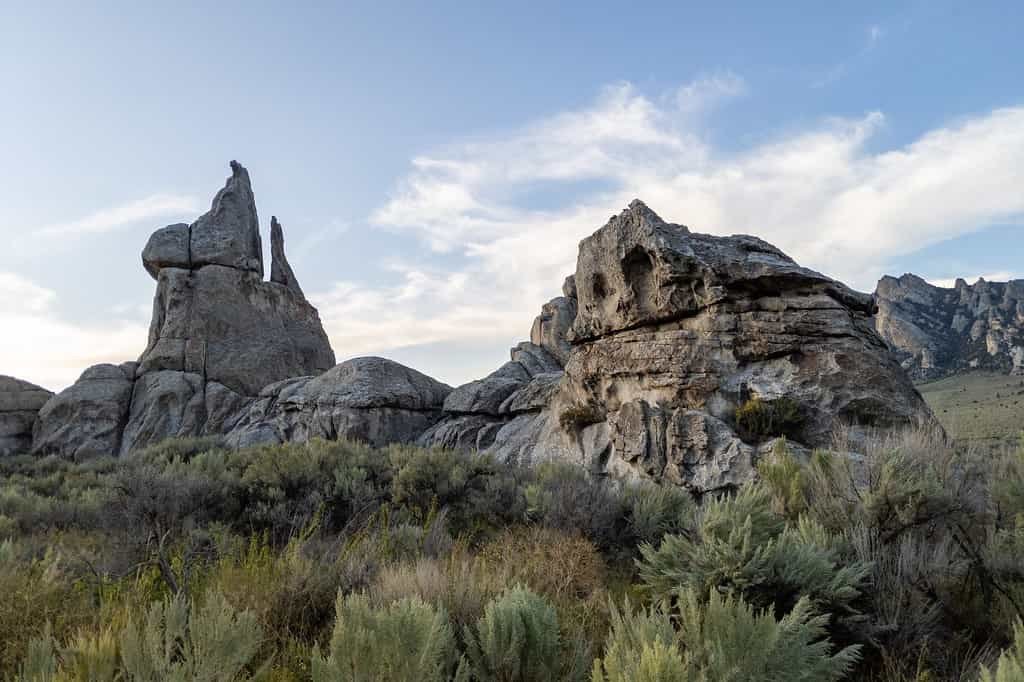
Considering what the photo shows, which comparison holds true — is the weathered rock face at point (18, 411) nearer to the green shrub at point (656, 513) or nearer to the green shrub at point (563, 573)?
the green shrub at point (563, 573)

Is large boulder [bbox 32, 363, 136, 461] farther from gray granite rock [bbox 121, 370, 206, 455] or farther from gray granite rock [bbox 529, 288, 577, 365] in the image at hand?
gray granite rock [bbox 529, 288, 577, 365]

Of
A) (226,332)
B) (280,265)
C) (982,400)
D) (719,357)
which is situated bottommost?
(982,400)

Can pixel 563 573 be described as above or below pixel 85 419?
below

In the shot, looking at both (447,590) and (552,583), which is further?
(552,583)

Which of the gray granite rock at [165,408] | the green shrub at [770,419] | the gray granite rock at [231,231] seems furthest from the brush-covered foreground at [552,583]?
the gray granite rock at [231,231]

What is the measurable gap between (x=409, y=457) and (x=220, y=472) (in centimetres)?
282

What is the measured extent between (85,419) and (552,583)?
27.1 m

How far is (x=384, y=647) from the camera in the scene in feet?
7.25

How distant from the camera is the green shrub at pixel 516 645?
2541 mm

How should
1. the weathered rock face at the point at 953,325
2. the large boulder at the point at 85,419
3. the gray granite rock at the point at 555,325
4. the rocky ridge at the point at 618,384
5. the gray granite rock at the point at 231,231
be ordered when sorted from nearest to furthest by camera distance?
1. the rocky ridge at the point at 618,384
2. the large boulder at the point at 85,419
3. the gray granite rock at the point at 555,325
4. the gray granite rock at the point at 231,231
5. the weathered rock face at the point at 953,325

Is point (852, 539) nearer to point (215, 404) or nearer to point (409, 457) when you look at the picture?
point (409, 457)

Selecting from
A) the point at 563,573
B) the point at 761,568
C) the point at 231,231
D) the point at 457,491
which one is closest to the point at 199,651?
the point at 563,573

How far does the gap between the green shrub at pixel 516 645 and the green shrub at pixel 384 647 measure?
0.23m

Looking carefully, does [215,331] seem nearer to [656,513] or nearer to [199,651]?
[656,513]
